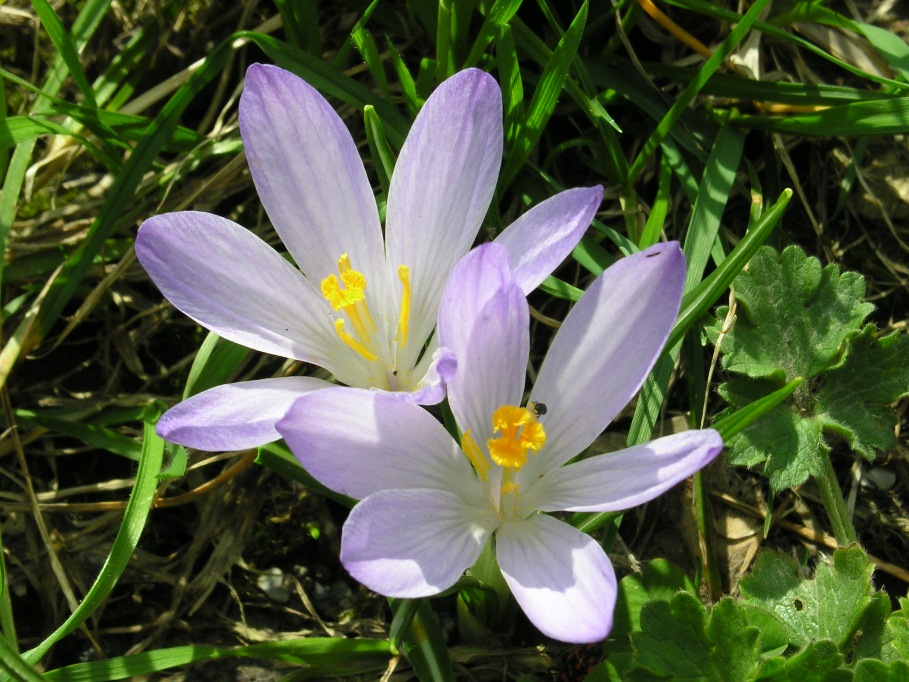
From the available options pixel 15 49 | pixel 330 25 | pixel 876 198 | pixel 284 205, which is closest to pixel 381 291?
pixel 284 205

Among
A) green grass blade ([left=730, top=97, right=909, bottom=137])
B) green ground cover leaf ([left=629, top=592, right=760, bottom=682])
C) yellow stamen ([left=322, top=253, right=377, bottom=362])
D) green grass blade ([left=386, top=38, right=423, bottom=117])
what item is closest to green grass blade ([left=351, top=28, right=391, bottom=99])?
green grass blade ([left=386, top=38, right=423, bottom=117])

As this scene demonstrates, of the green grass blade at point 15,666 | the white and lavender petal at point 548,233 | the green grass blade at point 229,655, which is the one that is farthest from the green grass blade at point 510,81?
the green grass blade at point 15,666

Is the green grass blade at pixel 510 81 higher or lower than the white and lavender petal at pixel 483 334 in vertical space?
higher

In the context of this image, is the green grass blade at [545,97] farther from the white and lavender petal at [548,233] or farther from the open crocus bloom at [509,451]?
the open crocus bloom at [509,451]

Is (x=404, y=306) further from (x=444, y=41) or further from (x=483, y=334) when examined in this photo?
(x=444, y=41)

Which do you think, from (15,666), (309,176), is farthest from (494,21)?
(15,666)

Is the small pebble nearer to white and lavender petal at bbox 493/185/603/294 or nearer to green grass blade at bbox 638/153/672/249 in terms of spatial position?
white and lavender petal at bbox 493/185/603/294
